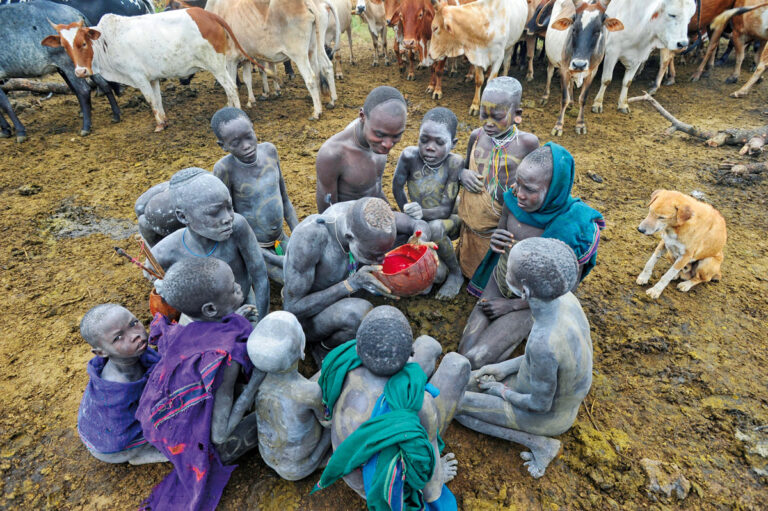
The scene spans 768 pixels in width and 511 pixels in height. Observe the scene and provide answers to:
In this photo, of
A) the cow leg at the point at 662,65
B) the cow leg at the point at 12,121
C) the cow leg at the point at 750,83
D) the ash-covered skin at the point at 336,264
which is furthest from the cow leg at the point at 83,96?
the cow leg at the point at 750,83

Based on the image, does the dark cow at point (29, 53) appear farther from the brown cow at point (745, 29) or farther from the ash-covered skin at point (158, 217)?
the brown cow at point (745, 29)

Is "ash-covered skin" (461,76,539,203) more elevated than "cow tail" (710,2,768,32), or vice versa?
"cow tail" (710,2,768,32)

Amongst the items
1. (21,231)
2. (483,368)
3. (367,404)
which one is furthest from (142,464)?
(21,231)

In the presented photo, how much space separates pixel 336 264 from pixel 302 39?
606 centimetres

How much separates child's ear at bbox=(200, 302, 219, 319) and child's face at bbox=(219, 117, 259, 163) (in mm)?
1575

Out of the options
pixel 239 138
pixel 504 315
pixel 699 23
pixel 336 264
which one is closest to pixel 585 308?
pixel 504 315

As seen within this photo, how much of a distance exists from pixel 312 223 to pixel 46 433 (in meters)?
2.38

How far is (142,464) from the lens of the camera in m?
2.62

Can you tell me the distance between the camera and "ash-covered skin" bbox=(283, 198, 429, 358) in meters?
2.36

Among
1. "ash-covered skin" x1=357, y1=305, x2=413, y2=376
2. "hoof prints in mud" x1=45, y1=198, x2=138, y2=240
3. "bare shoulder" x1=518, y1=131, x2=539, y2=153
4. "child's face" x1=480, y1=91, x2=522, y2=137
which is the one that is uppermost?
"child's face" x1=480, y1=91, x2=522, y2=137

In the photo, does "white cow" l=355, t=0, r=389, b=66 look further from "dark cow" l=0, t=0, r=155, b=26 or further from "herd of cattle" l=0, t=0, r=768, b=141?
"dark cow" l=0, t=0, r=155, b=26

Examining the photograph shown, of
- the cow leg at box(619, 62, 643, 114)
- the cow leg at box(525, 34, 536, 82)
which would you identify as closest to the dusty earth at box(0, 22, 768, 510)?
the cow leg at box(619, 62, 643, 114)

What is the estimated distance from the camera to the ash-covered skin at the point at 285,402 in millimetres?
2029

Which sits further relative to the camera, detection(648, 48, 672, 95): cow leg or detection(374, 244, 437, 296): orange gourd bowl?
detection(648, 48, 672, 95): cow leg
